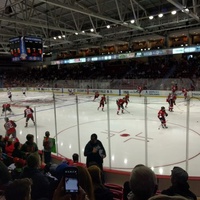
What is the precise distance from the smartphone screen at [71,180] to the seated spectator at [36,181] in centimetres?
72

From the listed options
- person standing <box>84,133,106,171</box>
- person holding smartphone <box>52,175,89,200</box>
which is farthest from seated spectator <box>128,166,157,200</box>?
person standing <box>84,133,106,171</box>

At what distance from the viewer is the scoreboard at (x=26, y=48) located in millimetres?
11552

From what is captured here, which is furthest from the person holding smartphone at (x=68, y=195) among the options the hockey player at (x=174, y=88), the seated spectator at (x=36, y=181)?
the hockey player at (x=174, y=88)

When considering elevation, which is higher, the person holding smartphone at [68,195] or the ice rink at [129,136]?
the person holding smartphone at [68,195]

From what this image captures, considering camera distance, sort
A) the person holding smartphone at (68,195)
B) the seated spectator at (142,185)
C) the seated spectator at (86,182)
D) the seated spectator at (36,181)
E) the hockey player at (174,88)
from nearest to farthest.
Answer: the seated spectator at (142,185)
the person holding smartphone at (68,195)
the seated spectator at (86,182)
the seated spectator at (36,181)
the hockey player at (174,88)

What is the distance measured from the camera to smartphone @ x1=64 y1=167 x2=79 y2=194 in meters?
1.81

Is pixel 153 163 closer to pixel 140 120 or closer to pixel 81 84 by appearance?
pixel 140 120

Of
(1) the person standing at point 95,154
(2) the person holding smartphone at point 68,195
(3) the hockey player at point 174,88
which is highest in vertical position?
(3) the hockey player at point 174,88

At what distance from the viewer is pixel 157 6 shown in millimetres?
17531

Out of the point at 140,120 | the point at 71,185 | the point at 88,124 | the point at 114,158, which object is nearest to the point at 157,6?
the point at 140,120

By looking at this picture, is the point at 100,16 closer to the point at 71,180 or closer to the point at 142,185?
the point at 71,180

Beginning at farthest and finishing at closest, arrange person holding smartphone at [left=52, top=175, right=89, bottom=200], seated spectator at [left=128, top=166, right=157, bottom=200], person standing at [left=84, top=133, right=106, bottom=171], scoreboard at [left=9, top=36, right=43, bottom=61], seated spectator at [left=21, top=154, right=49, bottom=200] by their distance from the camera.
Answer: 1. scoreboard at [left=9, top=36, right=43, bottom=61]
2. person standing at [left=84, top=133, right=106, bottom=171]
3. seated spectator at [left=21, top=154, right=49, bottom=200]
4. person holding smartphone at [left=52, top=175, right=89, bottom=200]
5. seated spectator at [left=128, top=166, right=157, bottom=200]

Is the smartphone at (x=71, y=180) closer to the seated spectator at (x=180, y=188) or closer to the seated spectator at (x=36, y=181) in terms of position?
the seated spectator at (x=36, y=181)

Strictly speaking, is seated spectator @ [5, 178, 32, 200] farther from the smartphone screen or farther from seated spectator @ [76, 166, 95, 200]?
seated spectator @ [76, 166, 95, 200]
